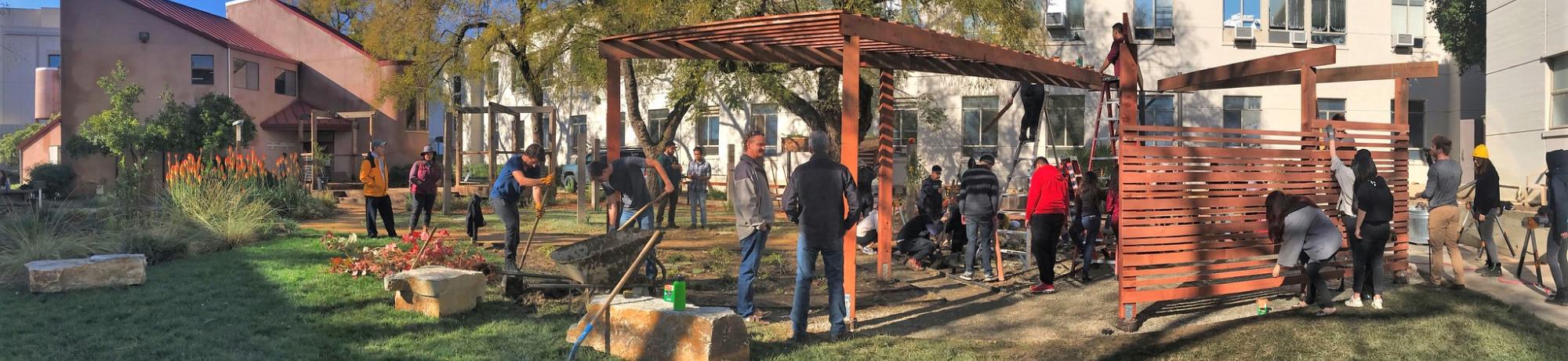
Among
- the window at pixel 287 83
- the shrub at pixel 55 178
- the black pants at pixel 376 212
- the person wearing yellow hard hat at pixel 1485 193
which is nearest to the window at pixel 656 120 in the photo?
the window at pixel 287 83

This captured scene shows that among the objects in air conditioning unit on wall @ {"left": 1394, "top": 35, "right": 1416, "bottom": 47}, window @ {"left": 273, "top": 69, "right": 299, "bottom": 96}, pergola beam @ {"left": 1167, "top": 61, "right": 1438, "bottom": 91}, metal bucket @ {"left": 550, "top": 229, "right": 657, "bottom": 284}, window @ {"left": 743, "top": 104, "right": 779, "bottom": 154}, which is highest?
air conditioning unit on wall @ {"left": 1394, "top": 35, "right": 1416, "bottom": 47}

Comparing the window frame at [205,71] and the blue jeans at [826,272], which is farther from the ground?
the window frame at [205,71]

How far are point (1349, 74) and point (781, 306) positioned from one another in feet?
20.1

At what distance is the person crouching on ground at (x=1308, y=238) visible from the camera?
7258mm

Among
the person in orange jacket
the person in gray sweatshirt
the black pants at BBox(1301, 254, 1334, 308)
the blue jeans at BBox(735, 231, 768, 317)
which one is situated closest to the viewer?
the blue jeans at BBox(735, 231, 768, 317)

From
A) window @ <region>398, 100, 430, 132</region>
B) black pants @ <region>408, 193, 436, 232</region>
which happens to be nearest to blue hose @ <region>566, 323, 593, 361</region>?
black pants @ <region>408, 193, 436, 232</region>

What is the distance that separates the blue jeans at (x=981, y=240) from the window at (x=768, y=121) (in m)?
18.5

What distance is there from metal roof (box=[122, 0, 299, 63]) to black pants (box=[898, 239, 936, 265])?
85.9 feet

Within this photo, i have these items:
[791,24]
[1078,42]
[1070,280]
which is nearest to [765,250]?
[1070,280]

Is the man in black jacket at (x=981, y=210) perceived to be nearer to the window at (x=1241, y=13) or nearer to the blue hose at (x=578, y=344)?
the blue hose at (x=578, y=344)

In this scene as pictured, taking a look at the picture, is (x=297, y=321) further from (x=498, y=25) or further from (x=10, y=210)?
(x=498, y=25)

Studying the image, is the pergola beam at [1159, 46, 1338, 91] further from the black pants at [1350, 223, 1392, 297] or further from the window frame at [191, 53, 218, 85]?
the window frame at [191, 53, 218, 85]

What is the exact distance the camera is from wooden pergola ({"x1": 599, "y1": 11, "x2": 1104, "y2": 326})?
6.84m

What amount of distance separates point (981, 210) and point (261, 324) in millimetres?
6399
